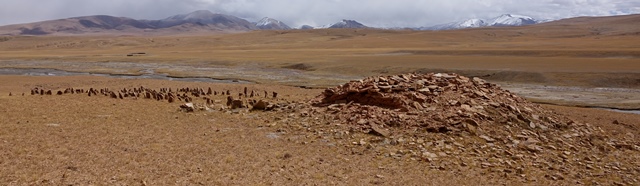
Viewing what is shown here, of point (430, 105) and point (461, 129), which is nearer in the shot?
point (461, 129)

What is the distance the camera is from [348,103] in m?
17.8

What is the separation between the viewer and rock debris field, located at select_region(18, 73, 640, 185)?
12.3 m

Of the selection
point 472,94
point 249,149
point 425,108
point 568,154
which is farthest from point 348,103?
point 568,154

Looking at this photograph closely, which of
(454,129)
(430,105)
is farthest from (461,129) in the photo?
(430,105)

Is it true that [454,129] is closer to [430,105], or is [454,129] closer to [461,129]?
[461,129]

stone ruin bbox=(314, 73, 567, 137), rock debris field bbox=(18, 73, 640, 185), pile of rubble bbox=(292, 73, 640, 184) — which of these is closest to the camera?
rock debris field bbox=(18, 73, 640, 185)

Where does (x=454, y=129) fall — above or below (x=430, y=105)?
below

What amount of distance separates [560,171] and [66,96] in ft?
65.2

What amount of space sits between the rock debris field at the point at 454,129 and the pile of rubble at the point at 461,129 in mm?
27

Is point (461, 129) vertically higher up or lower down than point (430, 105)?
lower down

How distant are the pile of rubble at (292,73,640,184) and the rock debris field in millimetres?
27

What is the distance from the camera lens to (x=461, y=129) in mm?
14422

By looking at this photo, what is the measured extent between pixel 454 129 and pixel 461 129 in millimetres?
210

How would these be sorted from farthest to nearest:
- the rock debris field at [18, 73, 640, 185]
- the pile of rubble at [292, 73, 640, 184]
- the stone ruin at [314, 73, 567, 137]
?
the stone ruin at [314, 73, 567, 137] < the pile of rubble at [292, 73, 640, 184] < the rock debris field at [18, 73, 640, 185]
